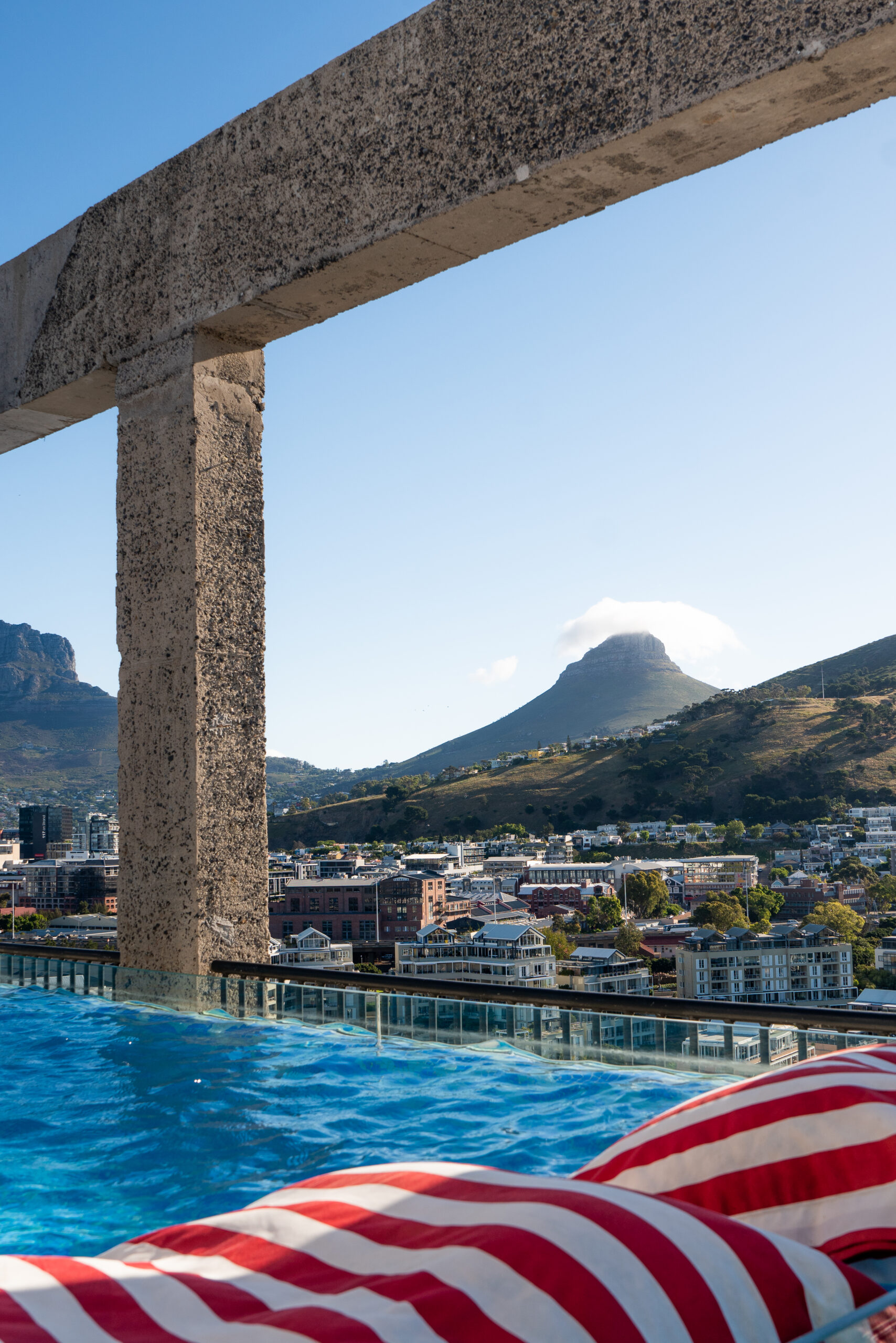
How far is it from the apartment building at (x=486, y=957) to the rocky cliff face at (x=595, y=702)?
68.0 meters

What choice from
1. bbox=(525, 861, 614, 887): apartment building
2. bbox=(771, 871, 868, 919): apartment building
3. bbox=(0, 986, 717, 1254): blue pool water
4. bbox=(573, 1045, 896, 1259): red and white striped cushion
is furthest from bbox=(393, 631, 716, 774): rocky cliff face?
bbox=(573, 1045, 896, 1259): red and white striped cushion

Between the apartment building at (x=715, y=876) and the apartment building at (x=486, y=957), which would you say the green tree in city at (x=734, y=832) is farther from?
the apartment building at (x=486, y=957)

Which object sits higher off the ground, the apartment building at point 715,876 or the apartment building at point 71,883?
the apartment building at point 71,883

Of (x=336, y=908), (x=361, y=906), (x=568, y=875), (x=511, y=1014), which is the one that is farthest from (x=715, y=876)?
(x=511, y=1014)

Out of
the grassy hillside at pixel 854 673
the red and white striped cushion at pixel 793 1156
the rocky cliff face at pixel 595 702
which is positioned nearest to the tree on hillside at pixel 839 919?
the red and white striped cushion at pixel 793 1156

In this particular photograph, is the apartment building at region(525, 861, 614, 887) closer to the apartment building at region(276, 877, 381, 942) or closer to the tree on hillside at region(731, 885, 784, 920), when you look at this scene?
the tree on hillside at region(731, 885, 784, 920)

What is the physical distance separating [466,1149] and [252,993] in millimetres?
1440

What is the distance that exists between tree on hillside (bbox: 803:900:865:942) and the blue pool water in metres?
6.13

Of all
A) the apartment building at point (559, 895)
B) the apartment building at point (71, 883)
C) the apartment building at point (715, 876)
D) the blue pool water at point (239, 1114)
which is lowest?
the apartment building at point (715, 876)

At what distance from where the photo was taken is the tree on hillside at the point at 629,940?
7311 mm

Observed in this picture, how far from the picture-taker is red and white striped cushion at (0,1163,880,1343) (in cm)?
71

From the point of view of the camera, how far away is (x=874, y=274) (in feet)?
44.6

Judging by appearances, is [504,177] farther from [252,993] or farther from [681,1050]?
[252,993]

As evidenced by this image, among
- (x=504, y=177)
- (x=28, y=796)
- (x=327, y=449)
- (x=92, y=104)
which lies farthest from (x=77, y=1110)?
(x=28, y=796)
